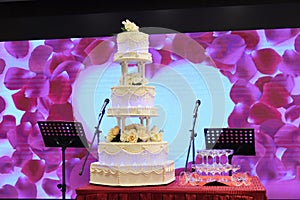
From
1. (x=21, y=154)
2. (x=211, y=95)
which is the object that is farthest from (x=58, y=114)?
(x=211, y=95)

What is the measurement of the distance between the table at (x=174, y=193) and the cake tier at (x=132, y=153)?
0.25m

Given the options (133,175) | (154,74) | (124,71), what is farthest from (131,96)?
(154,74)

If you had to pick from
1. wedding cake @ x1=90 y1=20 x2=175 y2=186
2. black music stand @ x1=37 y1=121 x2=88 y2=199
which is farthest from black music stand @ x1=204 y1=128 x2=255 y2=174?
black music stand @ x1=37 y1=121 x2=88 y2=199

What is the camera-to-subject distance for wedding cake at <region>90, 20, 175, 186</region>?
4.03 metres

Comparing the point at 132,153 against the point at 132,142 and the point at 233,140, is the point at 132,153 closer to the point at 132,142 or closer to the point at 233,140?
the point at 132,142

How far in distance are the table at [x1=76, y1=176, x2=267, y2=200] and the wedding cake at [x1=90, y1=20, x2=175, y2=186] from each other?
0.14 metres

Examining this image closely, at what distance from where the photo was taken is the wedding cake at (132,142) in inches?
159

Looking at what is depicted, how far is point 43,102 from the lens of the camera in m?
6.38

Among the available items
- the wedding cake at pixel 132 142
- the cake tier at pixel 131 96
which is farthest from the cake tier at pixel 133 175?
the cake tier at pixel 131 96

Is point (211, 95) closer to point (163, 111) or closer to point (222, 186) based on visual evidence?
point (163, 111)

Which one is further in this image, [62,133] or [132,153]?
[62,133]

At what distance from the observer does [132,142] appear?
13.4ft

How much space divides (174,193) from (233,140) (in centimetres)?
100

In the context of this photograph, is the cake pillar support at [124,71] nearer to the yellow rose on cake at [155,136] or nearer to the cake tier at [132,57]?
the cake tier at [132,57]
